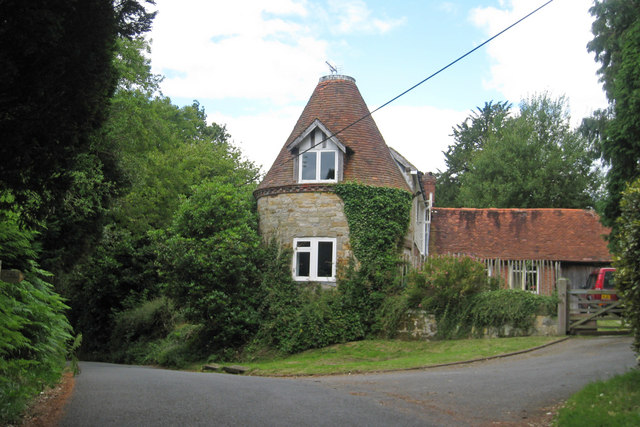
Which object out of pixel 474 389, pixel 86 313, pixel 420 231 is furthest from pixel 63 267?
pixel 420 231

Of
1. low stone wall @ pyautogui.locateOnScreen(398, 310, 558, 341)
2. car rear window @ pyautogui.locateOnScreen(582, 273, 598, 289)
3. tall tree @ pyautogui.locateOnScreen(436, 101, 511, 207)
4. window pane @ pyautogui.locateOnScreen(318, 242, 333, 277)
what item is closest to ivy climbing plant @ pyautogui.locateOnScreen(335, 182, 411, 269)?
window pane @ pyautogui.locateOnScreen(318, 242, 333, 277)

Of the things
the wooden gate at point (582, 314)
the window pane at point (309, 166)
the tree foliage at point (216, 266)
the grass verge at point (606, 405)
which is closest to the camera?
the grass verge at point (606, 405)

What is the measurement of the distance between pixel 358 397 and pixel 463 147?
5606 cm

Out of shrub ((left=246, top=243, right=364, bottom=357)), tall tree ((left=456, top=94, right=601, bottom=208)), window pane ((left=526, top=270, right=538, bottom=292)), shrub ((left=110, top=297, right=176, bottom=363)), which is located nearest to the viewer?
shrub ((left=246, top=243, right=364, bottom=357))

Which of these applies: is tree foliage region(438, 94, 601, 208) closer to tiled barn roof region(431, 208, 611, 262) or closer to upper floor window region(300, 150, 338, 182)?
tiled barn roof region(431, 208, 611, 262)

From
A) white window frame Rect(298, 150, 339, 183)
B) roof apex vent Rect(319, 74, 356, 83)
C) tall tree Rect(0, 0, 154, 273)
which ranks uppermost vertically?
roof apex vent Rect(319, 74, 356, 83)

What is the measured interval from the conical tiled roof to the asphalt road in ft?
34.0

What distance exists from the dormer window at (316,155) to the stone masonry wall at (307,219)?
0.80 m

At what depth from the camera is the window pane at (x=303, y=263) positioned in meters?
23.6

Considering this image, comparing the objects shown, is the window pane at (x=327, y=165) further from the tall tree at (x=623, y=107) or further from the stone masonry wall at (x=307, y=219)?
the tall tree at (x=623, y=107)

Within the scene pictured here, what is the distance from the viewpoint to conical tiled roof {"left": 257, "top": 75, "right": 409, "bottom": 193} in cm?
2419

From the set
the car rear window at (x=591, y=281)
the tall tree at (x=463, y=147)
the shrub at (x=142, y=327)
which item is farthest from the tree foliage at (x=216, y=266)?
the tall tree at (x=463, y=147)

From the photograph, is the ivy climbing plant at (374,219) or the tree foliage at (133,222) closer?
the ivy climbing plant at (374,219)

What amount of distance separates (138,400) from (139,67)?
22514 millimetres
